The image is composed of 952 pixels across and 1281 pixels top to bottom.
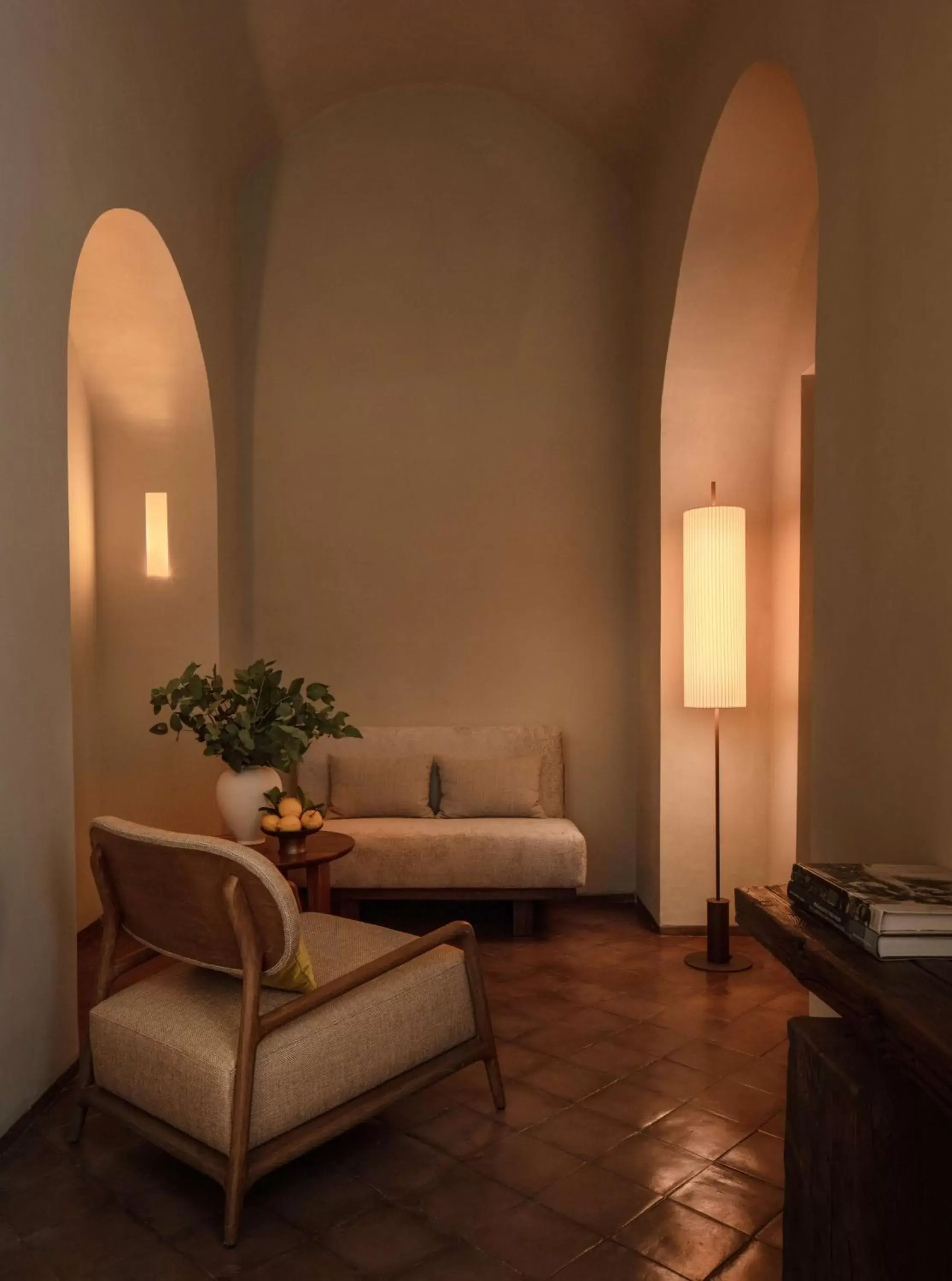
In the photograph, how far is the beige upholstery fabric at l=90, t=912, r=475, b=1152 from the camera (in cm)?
241

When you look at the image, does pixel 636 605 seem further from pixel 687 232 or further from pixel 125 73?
pixel 125 73

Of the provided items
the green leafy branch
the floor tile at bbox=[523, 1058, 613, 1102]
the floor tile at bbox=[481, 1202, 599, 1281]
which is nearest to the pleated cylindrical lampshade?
the green leafy branch

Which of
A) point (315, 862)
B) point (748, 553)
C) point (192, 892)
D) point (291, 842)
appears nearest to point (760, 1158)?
point (192, 892)

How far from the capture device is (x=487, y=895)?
15.5ft

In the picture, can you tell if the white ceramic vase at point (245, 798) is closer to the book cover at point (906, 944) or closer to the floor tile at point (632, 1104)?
the floor tile at point (632, 1104)

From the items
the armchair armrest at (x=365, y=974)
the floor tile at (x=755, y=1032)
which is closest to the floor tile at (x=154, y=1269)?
the armchair armrest at (x=365, y=974)

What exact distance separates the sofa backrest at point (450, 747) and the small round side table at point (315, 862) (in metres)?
1.37

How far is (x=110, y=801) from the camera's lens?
4906 mm

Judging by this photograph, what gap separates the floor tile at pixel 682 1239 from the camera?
7.33 ft

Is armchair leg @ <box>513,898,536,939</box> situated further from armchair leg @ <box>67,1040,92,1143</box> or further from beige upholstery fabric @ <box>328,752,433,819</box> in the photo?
armchair leg @ <box>67,1040,92,1143</box>

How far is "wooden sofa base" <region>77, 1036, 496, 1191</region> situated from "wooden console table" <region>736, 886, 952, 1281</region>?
3.79ft

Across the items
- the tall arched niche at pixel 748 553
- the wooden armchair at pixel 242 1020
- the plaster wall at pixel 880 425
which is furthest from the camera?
the tall arched niche at pixel 748 553

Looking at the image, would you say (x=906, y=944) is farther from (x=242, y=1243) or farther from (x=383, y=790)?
(x=383, y=790)

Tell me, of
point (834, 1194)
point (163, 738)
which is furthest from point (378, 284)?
point (834, 1194)
